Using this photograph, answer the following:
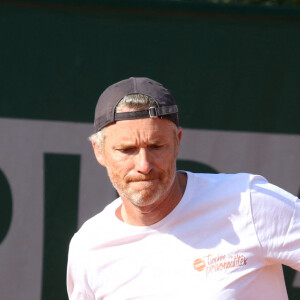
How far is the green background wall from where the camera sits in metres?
2.90

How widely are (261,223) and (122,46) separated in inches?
53.1

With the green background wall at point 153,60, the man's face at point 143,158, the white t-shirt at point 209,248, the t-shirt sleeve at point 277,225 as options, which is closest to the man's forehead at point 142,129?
the man's face at point 143,158

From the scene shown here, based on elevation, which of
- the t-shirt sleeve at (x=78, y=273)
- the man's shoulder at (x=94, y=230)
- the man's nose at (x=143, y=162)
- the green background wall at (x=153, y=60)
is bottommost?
the t-shirt sleeve at (x=78, y=273)

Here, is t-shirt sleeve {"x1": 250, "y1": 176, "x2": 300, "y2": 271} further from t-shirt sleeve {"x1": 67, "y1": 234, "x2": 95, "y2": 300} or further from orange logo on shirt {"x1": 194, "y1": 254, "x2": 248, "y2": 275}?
t-shirt sleeve {"x1": 67, "y1": 234, "x2": 95, "y2": 300}

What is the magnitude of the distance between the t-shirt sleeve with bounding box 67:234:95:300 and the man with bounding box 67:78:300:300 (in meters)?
0.08

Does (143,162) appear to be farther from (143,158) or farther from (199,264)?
(199,264)

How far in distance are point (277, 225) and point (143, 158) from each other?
497mm

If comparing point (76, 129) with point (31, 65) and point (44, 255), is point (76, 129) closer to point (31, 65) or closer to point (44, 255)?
point (31, 65)

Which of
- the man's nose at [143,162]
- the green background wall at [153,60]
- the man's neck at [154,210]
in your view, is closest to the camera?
the man's nose at [143,162]

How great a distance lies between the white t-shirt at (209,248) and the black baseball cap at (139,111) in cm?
30

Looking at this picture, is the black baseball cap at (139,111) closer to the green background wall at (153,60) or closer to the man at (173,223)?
the man at (173,223)

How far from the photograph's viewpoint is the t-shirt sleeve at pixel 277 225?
1926mm

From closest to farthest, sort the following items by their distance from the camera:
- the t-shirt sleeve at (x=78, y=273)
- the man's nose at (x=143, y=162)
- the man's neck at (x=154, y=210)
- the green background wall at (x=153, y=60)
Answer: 1. the man's nose at (x=143, y=162)
2. the man's neck at (x=154, y=210)
3. the t-shirt sleeve at (x=78, y=273)
4. the green background wall at (x=153, y=60)

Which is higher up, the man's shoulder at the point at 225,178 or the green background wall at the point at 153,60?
the green background wall at the point at 153,60
